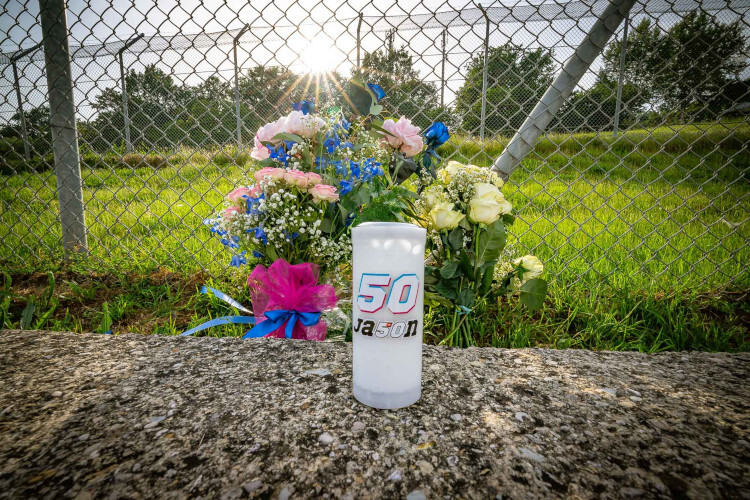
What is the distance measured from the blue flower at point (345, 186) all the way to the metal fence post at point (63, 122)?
5.54 feet

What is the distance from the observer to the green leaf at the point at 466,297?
1272mm

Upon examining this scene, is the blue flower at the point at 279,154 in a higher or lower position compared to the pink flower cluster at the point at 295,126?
lower

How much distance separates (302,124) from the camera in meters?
1.17

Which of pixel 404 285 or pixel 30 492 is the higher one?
pixel 404 285

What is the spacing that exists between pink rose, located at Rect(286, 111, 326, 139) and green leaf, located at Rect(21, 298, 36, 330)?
4.64ft

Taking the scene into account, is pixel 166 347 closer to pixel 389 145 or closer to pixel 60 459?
pixel 60 459

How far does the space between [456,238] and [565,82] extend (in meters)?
0.87

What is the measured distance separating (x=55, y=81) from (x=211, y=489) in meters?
2.26

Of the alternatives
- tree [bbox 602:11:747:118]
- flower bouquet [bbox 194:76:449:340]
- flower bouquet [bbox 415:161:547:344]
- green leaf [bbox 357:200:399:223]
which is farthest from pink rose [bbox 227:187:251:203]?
tree [bbox 602:11:747:118]

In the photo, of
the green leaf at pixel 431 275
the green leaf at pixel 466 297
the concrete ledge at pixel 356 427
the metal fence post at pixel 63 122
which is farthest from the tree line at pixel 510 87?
the concrete ledge at pixel 356 427

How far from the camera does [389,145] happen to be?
1296 millimetres

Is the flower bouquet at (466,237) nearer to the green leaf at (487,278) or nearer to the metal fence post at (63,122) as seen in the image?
the green leaf at (487,278)

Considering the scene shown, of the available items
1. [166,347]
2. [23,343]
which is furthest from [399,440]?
[23,343]

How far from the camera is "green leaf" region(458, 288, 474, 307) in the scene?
1.27 m
